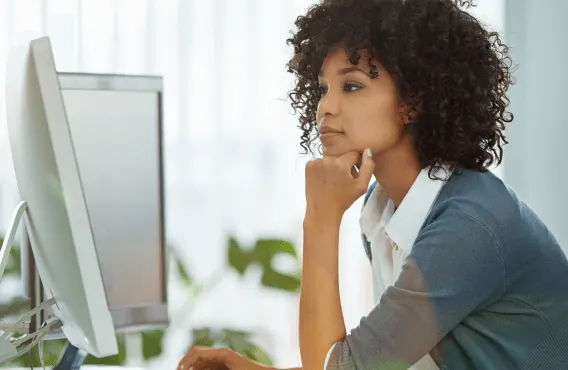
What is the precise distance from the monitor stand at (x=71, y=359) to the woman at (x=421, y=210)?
6.9 inches

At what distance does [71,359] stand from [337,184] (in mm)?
509

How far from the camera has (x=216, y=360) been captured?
123 cm

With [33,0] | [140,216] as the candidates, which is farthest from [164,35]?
[140,216]

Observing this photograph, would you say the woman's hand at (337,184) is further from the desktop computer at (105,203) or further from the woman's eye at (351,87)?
the desktop computer at (105,203)

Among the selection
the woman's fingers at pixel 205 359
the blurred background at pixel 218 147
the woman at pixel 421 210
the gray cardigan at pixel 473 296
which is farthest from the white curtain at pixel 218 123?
the gray cardigan at pixel 473 296

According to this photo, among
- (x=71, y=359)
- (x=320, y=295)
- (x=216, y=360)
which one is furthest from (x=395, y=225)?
(x=71, y=359)

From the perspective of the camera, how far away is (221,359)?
123 centimetres

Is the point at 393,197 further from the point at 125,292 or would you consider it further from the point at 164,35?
the point at 164,35

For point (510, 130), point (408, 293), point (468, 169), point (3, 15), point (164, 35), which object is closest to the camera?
point (408, 293)

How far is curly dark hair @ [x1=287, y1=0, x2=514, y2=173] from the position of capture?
122 centimetres

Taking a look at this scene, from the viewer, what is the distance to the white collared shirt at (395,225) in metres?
1.20

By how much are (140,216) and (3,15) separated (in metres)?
1.67

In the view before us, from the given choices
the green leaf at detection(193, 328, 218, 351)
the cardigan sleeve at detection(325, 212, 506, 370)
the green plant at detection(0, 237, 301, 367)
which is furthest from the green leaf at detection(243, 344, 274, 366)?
the cardigan sleeve at detection(325, 212, 506, 370)

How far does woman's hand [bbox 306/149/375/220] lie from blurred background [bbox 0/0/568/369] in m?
1.42
